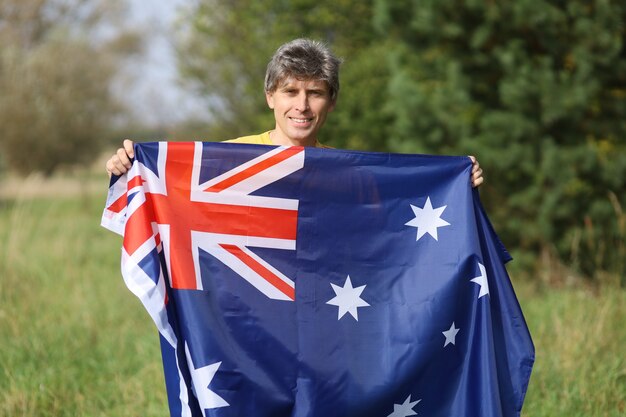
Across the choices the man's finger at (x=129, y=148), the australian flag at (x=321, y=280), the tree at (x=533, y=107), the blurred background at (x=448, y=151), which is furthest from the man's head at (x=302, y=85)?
the tree at (x=533, y=107)

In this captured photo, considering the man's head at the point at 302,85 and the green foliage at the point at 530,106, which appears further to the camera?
the green foliage at the point at 530,106

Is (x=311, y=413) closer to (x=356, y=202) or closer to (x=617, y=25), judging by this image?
(x=356, y=202)

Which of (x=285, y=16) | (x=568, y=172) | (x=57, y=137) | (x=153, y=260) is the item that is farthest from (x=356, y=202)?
(x=57, y=137)

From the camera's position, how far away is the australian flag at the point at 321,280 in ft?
10.1

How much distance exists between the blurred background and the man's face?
1.91 metres

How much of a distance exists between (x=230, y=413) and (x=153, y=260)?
0.69m

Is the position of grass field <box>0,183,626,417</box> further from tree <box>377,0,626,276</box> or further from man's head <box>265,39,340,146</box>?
man's head <box>265,39,340,146</box>

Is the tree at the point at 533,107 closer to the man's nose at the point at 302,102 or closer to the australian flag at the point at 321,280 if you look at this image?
the australian flag at the point at 321,280

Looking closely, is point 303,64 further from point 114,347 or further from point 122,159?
point 114,347

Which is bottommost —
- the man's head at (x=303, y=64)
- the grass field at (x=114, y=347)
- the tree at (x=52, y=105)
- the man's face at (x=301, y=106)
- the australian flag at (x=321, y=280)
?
the grass field at (x=114, y=347)

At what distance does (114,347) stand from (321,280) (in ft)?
9.64

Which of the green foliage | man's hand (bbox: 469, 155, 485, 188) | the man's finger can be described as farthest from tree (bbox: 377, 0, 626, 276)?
the man's finger

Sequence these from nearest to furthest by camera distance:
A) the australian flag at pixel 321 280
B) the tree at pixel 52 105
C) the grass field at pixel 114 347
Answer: the australian flag at pixel 321 280 < the grass field at pixel 114 347 < the tree at pixel 52 105

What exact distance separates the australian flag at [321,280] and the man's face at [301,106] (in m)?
0.17
